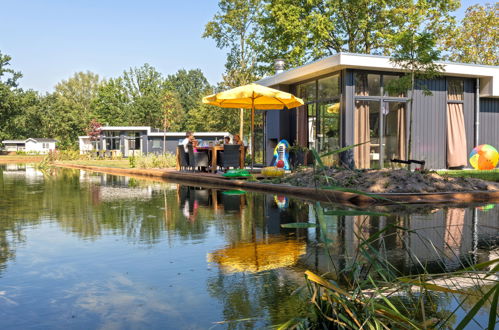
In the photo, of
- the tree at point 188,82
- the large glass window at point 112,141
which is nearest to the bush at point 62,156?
the large glass window at point 112,141

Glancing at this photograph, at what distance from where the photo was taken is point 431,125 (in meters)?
18.2

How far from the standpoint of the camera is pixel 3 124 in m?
55.6

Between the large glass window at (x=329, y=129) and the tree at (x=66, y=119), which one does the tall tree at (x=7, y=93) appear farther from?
the large glass window at (x=329, y=129)

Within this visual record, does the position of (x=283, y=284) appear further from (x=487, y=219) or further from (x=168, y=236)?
(x=487, y=219)

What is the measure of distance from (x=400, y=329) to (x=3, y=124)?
61267 mm

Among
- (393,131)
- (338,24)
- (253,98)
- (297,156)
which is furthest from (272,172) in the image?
(338,24)

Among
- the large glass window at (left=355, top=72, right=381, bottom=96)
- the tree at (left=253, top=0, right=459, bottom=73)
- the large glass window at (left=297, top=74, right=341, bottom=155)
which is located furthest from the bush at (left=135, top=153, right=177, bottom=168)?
the tree at (left=253, top=0, right=459, bottom=73)

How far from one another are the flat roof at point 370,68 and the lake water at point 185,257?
8.22 meters

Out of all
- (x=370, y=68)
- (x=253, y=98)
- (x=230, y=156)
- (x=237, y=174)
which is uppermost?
(x=370, y=68)

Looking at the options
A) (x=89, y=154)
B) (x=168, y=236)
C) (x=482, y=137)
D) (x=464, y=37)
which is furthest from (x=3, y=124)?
(x=168, y=236)

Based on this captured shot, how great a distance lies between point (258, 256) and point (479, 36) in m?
38.1

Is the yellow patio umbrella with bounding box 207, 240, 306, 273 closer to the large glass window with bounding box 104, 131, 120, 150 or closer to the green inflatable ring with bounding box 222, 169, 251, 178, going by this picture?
the green inflatable ring with bounding box 222, 169, 251, 178

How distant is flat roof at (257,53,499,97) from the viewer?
631 inches

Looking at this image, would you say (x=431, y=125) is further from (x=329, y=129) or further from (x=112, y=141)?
(x=112, y=141)
